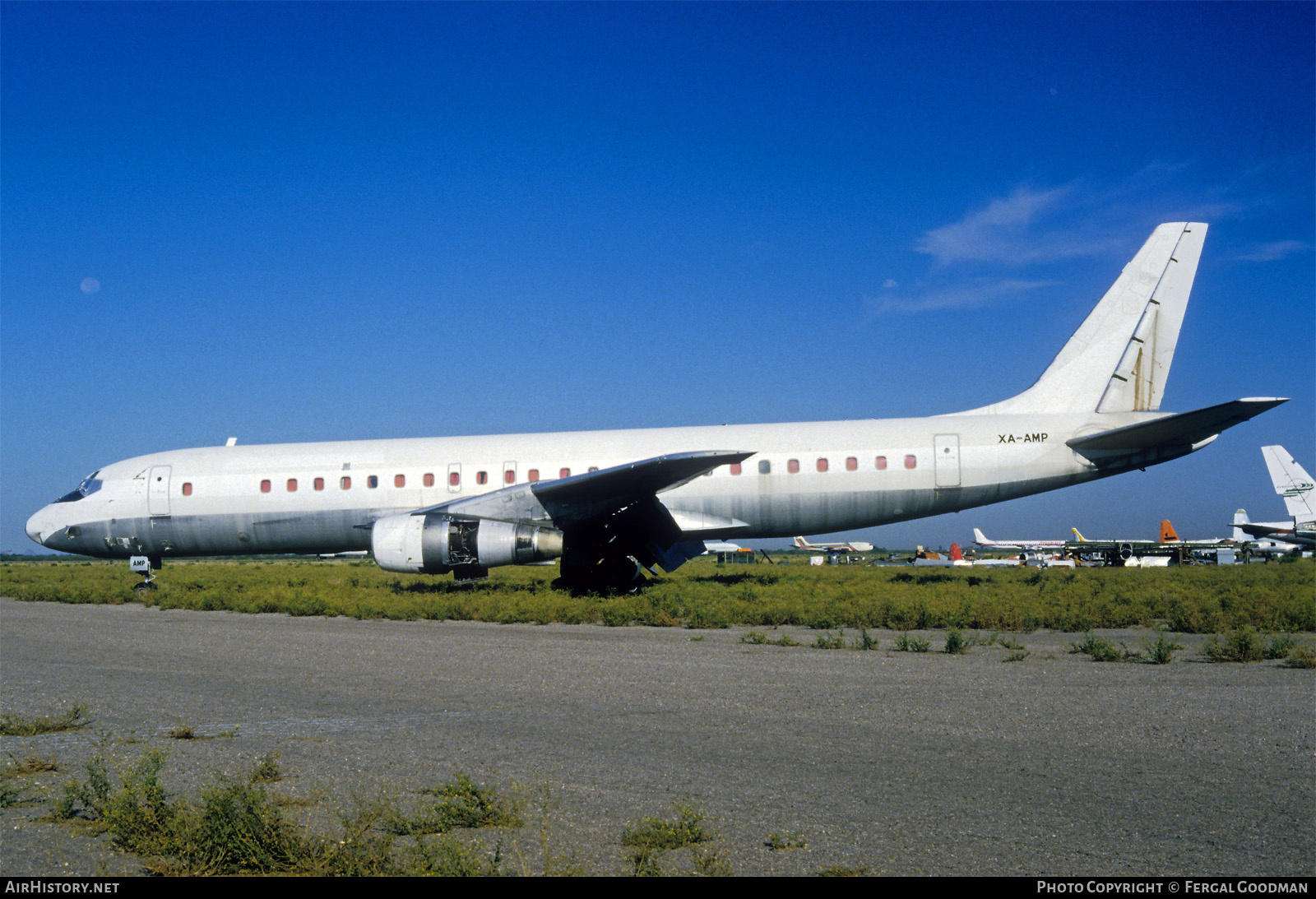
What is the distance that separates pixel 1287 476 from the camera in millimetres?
40406

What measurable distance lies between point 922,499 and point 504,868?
16.8m

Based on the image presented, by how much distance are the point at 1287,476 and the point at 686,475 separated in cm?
3683

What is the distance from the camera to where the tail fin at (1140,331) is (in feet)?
64.5

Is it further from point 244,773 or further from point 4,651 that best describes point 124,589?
point 244,773

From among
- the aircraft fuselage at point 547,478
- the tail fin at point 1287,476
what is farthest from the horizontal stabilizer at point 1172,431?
the tail fin at point 1287,476

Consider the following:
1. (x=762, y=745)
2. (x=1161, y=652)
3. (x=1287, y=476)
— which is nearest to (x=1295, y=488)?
(x=1287, y=476)

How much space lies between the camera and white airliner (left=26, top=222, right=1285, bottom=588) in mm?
18594

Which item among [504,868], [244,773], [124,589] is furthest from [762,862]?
[124,589]

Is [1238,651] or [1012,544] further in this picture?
[1012,544]

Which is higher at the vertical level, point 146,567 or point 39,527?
point 39,527

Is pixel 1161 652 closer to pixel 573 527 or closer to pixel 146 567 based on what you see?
pixel 573 527

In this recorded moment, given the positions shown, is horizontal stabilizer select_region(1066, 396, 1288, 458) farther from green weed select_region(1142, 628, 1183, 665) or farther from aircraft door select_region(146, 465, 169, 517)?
aircraft door select_region(146, 465, 169, 517)

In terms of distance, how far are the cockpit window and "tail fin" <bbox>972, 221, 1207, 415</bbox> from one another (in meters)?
23.2

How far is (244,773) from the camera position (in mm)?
5297
